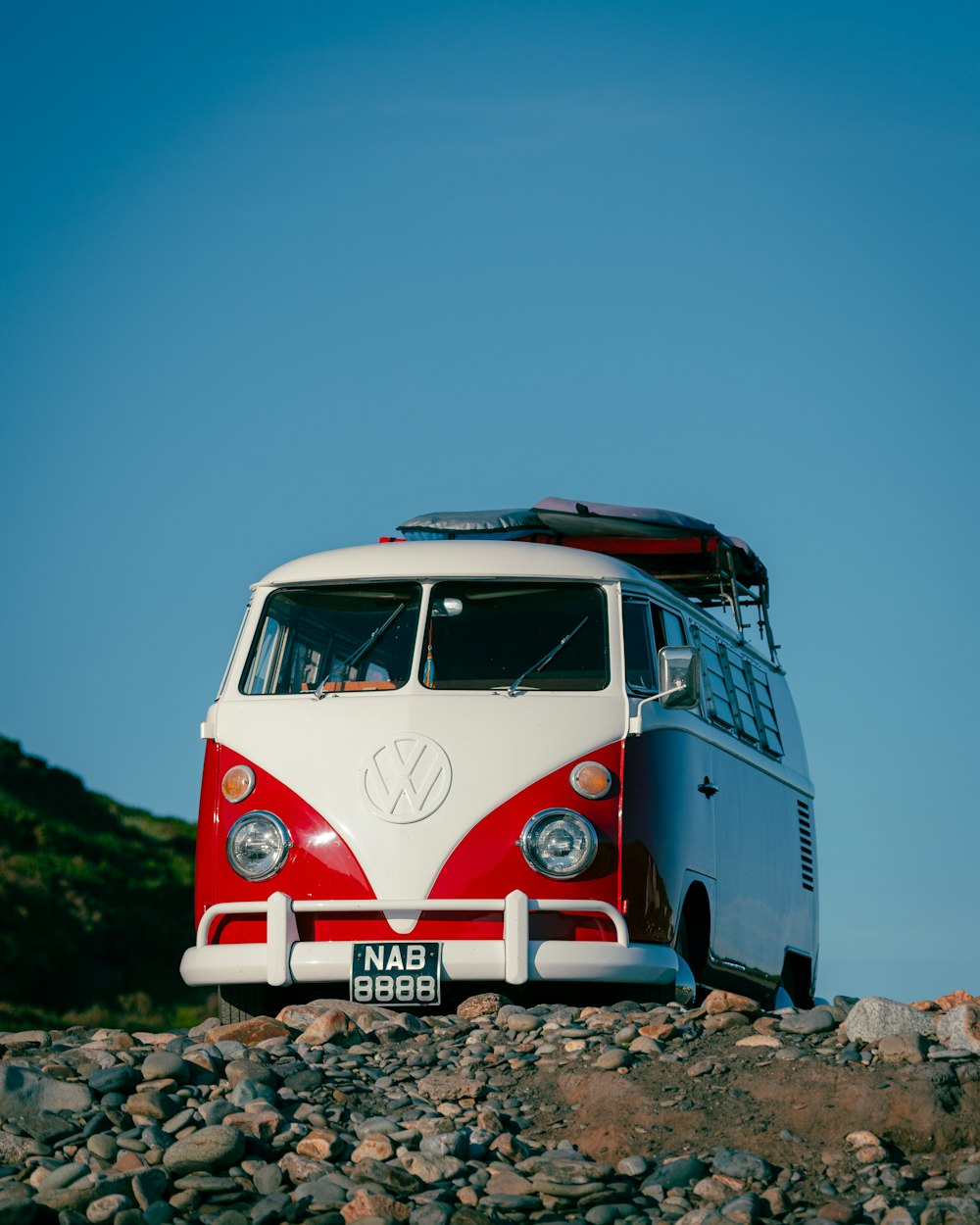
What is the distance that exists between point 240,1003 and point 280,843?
890mm

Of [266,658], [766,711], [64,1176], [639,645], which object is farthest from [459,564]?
[64,1176]

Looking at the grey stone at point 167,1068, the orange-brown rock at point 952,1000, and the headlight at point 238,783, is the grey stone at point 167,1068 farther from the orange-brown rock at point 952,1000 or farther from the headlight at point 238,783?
the orange-brown rock at point 952,1000

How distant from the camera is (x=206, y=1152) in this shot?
22.6 ft

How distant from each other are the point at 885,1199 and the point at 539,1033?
2413 mm

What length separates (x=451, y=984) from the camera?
9.99 metres

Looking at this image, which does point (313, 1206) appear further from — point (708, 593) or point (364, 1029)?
point (708, 593)

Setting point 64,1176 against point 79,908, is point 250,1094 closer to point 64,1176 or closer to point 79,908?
point 64,1176

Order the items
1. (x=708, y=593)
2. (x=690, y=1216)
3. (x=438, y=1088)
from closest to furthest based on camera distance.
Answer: (x=690, y=1216), (x=438, y=1088), (x=708, y=593)

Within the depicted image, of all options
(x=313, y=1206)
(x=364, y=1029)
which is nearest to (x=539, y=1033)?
(x=364, y=1029)

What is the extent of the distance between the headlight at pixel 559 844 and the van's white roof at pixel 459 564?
56.1 inches

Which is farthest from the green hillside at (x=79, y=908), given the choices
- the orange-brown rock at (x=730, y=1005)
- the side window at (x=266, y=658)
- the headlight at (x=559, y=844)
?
the orange-brown rock at (x=730, y=1005)

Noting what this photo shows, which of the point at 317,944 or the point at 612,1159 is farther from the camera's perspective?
the point at 317,944

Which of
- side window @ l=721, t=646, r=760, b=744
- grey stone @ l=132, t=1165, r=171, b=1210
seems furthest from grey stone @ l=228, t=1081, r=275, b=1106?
side window @ l=721, t=646, r=760, b=744

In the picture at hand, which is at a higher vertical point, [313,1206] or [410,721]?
[410,721]
